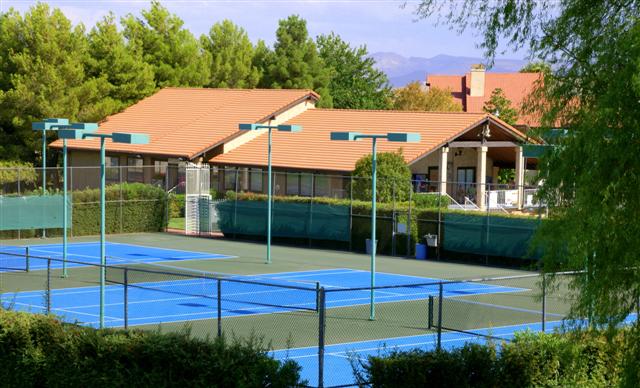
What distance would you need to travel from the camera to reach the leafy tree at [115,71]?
2477 inches

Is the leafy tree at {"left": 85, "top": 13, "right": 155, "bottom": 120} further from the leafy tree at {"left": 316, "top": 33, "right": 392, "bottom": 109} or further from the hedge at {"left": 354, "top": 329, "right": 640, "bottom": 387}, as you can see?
the hedge at {"left": 354, "top": 329, "right": 640, "bottom": 387}

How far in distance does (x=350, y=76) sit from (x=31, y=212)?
5202 centimetres

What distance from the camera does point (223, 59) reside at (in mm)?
76750

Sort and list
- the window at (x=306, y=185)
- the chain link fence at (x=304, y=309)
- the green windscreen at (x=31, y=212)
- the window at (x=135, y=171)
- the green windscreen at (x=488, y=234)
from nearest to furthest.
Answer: the chain link fence at (x=304, y=309) < the green windscreen at (x=488, y=234) < the green windscreen at (x=31, y=212) < the window at (x=306, y=185) < the window at (x=135, y=171)

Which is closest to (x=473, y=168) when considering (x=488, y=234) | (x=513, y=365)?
(x=488, y=234)

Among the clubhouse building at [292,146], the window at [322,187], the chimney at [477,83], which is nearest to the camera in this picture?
the window at [322,187]

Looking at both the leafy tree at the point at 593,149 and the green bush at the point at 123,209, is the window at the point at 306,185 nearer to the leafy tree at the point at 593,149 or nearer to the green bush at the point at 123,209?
the green bush at the point at 123,209

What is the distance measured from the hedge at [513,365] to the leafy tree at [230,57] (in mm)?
59960

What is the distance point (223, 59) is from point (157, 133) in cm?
1952

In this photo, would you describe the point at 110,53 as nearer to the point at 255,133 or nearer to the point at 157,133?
the point at 157,133

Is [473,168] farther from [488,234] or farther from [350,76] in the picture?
[350,76]

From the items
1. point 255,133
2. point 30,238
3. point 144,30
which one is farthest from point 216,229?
point 144,30

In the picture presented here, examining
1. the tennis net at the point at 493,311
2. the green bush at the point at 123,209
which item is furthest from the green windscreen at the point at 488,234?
the green bush at the point at 123,209

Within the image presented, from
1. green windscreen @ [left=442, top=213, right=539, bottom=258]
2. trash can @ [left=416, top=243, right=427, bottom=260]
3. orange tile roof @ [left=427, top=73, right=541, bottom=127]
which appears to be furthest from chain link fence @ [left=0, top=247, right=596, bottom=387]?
orange tile roof @ [left=427, top=73, right=541, bottom=127]
